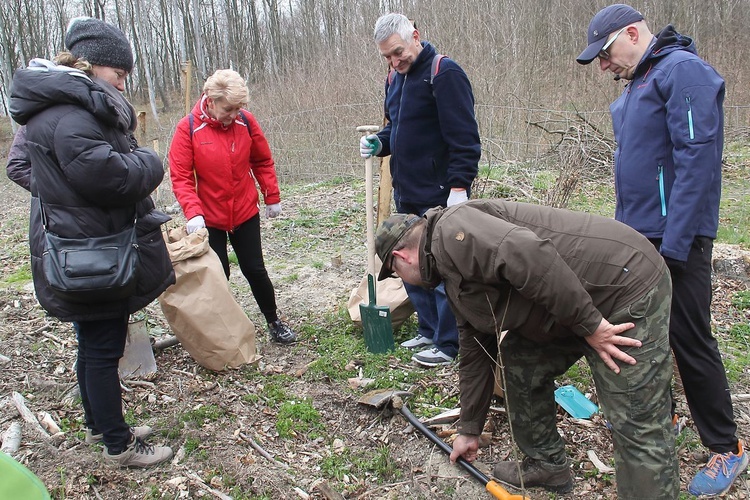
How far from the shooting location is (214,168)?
3602 mm

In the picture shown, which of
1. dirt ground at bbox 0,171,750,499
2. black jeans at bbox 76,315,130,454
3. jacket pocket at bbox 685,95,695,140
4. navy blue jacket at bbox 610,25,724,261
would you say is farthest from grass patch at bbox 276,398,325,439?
jacket pocket at bbox 685,95,695,140

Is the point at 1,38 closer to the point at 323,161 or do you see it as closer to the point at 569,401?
the point at 323,161

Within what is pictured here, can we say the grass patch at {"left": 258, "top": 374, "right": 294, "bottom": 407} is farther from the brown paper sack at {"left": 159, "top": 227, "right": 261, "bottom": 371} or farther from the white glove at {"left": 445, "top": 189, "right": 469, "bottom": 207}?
the white glove at {"left": 445, "top": 189, "right": 469, "bottom": 207}

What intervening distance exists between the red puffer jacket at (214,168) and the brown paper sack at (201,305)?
0.24 metres

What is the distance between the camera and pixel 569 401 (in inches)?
121

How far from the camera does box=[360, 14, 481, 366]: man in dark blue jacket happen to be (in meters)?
3.28

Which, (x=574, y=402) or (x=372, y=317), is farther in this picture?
(x=372, y=317)

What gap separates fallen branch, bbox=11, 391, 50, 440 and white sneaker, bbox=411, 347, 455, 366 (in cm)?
213

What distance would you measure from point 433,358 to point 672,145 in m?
Answer: 1.90

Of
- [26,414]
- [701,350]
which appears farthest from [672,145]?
[26,414]

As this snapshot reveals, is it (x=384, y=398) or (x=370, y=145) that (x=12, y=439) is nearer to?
(x=384, y=398)

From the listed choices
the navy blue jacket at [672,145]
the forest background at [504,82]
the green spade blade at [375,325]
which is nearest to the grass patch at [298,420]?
the green spade blade at [375,325]

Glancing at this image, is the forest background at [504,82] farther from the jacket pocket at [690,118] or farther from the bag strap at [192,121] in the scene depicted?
the jacket pocket at [690,118]

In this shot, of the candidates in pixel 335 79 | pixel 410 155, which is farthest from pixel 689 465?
pixel 335 79
